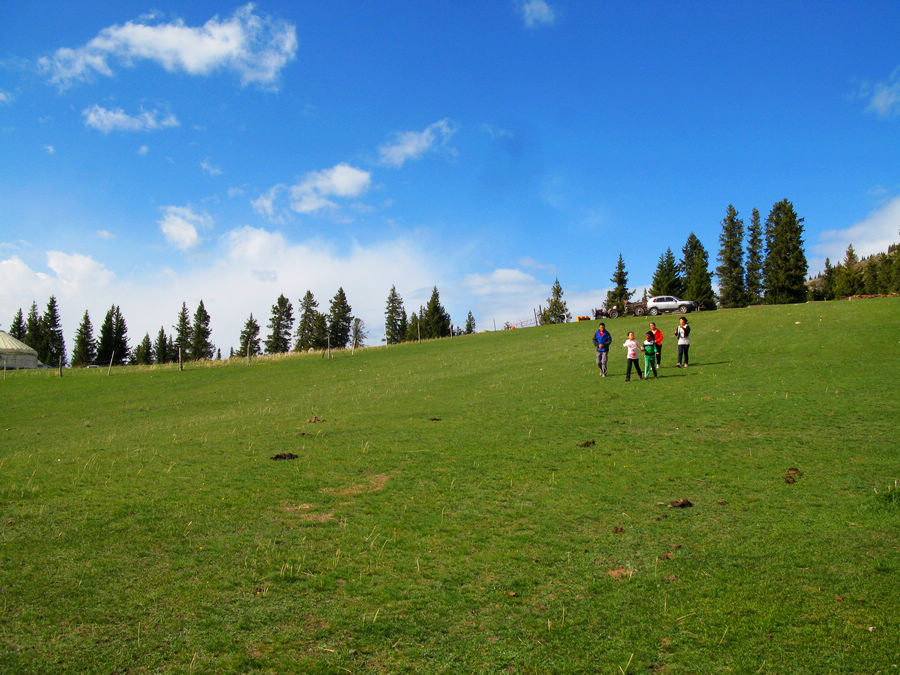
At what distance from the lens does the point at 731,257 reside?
94938 millimetres

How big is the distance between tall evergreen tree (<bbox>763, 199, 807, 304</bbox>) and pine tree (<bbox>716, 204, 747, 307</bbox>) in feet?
21.2

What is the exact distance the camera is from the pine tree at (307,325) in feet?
344

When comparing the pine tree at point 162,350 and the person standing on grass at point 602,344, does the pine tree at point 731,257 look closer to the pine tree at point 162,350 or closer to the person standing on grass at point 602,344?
the person standing on grass at point 602,344

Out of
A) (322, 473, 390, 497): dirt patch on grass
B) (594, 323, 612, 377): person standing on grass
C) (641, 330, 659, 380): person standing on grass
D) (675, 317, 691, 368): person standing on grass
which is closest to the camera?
(322, 473, 390, 497): dirt patch on grass

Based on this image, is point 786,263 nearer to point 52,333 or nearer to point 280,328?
point 280,328

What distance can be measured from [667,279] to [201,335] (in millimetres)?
89116

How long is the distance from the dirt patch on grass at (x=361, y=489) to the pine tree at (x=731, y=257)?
97.2 m

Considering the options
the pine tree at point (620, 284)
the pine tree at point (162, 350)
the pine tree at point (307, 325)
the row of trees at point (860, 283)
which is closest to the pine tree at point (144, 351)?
the pine tree at point (162, 350)

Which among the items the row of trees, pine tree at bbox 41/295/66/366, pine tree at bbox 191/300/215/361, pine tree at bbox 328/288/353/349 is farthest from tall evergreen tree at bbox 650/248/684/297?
pine tree at bbox 41/295/66/366

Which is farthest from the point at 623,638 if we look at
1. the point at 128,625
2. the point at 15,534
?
the point at 15,534

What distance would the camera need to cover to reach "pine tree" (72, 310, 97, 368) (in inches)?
4035

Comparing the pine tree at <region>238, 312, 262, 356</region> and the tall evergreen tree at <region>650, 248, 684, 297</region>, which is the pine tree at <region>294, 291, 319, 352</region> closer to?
the pine tree at <region>238, 312, 262, 356</region>

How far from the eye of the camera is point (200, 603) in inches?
224

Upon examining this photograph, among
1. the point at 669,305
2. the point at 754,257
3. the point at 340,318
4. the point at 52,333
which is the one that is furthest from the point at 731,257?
the point at 52,333
